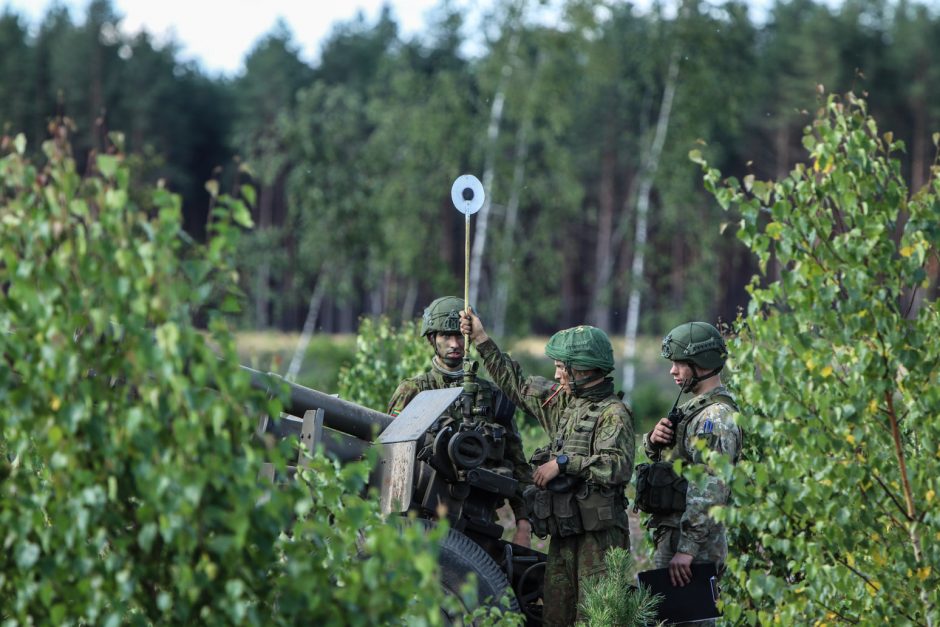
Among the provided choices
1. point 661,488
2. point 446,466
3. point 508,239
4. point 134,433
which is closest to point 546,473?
point 446,466

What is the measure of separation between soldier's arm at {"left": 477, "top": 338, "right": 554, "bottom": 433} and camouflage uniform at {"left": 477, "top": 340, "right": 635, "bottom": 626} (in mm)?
231

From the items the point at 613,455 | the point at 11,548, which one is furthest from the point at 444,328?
the point at 11,548

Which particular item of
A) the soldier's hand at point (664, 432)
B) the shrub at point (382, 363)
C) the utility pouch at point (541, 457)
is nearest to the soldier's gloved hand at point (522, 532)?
the utility pouch at point (541, 457)

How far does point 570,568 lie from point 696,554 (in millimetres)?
728

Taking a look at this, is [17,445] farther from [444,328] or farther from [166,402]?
[444,328]

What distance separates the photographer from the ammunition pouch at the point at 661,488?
686cm

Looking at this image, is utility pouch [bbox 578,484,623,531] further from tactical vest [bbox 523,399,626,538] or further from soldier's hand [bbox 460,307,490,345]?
soldier's hand [bbox 460,307,490,345]

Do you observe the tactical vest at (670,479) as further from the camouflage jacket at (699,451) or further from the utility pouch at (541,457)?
the utility pouch at (541,457)

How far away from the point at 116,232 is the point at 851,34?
4531 centimetres

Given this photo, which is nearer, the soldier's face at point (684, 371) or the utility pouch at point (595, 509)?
the utility pouch at point (595, 509)

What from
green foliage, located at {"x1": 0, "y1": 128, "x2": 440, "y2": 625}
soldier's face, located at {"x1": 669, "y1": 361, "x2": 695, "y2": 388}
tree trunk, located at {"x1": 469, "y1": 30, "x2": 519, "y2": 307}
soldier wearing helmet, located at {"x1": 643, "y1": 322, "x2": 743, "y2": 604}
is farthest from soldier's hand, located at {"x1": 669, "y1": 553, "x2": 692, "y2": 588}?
tree trunk, located at {"x1": 469, "y1": 30, "x2": 519, "y2": 307}

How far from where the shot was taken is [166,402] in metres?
3.78

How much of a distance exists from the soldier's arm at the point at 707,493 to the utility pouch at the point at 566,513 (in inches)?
21.4

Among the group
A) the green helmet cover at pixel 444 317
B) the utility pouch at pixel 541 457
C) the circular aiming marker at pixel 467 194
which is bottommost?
the utility pouch at pixel 541 457
